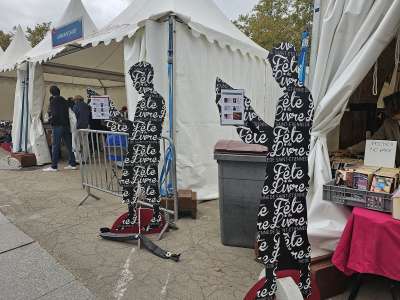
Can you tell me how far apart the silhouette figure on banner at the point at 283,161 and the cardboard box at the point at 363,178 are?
23.0 inches

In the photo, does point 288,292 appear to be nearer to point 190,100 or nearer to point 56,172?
point 190,100

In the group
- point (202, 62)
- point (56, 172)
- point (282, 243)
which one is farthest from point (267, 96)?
point (282, 243)

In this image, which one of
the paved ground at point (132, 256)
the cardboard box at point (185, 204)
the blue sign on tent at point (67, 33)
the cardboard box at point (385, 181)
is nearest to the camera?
the cardboard box at point (385, 181)

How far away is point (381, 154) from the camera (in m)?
2.69

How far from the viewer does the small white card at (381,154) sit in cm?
263

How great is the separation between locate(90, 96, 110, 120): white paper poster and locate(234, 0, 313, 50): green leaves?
16.1m

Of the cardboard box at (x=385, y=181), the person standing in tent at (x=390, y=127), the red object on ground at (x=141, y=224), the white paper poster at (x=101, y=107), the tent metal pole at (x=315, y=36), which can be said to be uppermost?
the tent metal pole at (x=315, y=36)

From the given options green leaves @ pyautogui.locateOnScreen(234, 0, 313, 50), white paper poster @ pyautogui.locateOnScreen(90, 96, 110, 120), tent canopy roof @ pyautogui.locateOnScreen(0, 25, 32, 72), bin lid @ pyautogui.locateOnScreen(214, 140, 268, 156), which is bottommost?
bin lid @ pyautogui.locateOnScreen(214, 140, 268, 156)

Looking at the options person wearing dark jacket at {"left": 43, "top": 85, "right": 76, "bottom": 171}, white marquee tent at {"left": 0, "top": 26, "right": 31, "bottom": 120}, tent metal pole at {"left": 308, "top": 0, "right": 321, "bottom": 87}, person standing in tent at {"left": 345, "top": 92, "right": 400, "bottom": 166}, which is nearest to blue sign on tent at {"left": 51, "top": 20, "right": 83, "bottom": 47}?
person wearing dark jacket at {"left": 43, "top": 85, "right": 76, "bottom": 171}

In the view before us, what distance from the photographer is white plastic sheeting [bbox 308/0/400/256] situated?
2.59 meters

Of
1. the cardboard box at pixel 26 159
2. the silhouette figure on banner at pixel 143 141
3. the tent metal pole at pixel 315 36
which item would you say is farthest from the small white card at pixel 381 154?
the cardboard box at pixel 26 159

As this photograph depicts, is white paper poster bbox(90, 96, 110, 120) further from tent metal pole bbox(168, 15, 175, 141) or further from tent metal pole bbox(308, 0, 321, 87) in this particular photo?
tent metal pole bbox(308, 0, 321, 87)

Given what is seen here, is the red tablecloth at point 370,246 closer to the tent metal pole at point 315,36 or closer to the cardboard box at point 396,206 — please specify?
the cardboard box at point 396,206

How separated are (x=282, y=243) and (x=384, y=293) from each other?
1.26m
